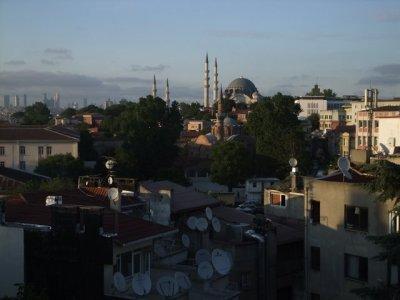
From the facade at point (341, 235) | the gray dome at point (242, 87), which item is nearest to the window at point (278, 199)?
the facade at point (341, 235)

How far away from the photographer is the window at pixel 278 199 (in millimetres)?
23567

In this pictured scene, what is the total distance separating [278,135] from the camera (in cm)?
5441

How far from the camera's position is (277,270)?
18.6 metres

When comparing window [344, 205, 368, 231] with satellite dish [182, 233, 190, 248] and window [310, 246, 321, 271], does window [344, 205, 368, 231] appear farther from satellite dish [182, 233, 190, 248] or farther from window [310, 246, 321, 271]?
satellite dish [182, 233, 190, 248]

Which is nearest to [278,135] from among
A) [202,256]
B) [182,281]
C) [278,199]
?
[278,199]

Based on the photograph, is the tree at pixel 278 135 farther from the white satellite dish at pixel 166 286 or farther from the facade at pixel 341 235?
the white satellite dish at pixel 166 286

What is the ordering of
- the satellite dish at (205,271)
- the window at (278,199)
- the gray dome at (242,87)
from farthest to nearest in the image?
1. the gray dome at (242,87)
2. the window at (278,199)
3. the satellite dish at (205,271)

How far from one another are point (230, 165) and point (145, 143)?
25.2 ft

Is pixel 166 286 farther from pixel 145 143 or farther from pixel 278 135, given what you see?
pixel 278 135

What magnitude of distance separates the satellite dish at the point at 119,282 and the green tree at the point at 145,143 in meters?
35.1

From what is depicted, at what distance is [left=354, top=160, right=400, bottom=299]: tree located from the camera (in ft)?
35.9

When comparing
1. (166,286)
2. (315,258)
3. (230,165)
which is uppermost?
(166,286)

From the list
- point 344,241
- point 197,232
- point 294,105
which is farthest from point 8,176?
point 294,105

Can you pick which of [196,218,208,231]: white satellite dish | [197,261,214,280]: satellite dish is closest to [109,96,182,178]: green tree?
[196,218,208,231]: white satellite dish
